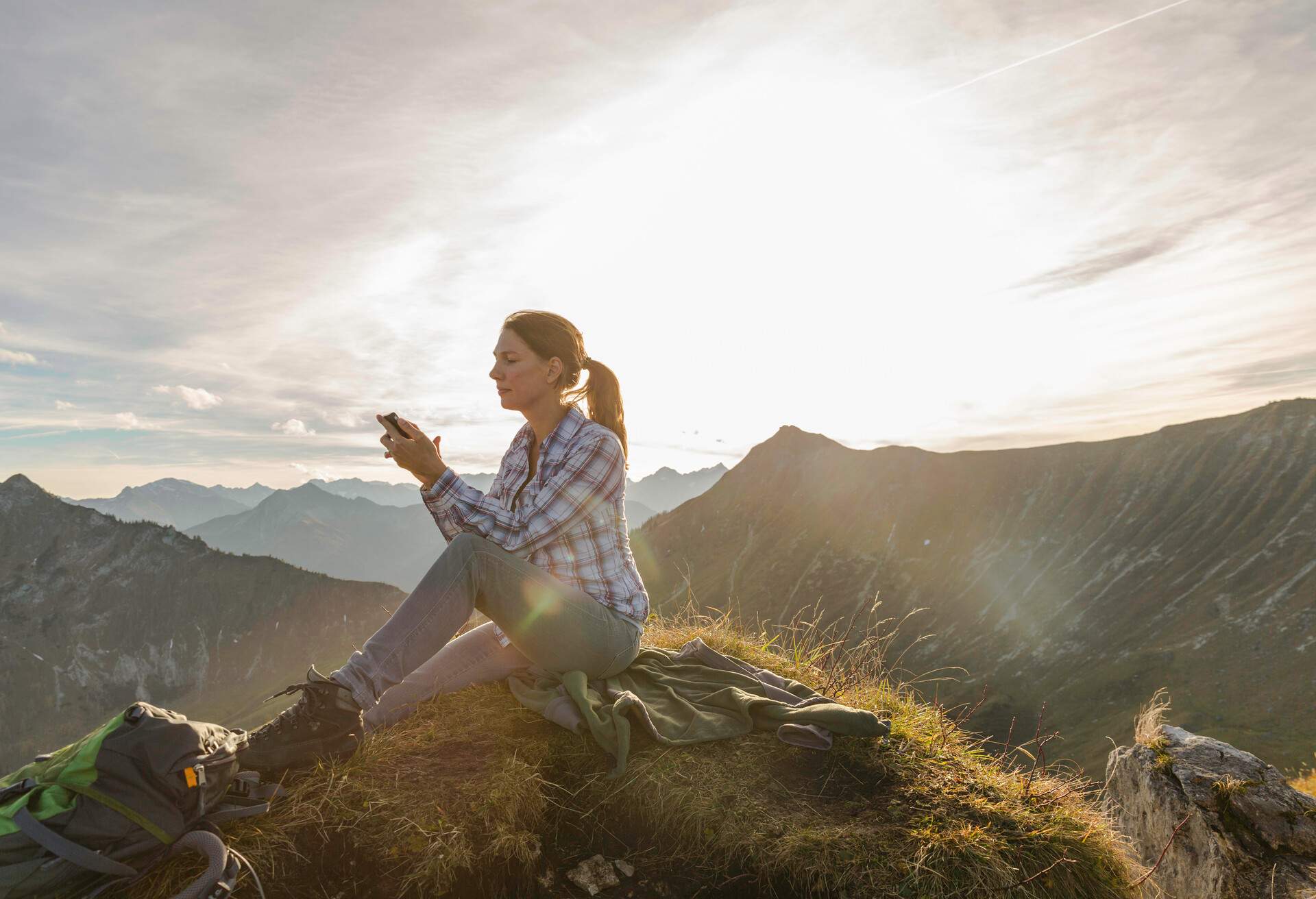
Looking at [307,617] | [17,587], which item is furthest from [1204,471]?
[17,587]

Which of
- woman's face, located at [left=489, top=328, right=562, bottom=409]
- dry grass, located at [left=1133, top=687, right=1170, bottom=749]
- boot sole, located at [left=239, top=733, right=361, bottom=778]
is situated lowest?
dry grass, located at [left=1133, top=687, right=1170, bottom=749]

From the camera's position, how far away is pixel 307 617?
166 m

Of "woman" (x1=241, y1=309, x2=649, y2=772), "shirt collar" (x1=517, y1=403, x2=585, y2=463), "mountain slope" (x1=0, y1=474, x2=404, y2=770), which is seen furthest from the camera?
"mountain slope" (x1=0, y1=474, x2=404, y2=770)

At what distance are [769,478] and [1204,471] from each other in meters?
77.0

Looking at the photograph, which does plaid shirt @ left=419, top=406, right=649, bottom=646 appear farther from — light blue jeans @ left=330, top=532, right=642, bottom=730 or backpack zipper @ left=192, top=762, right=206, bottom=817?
backpack zipper @ left=192, top=762, right=206, bottom=817

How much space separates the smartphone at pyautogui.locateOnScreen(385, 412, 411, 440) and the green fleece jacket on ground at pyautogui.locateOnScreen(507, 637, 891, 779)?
6.91 feet

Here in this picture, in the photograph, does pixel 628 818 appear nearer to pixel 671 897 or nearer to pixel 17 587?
pixel 671 897

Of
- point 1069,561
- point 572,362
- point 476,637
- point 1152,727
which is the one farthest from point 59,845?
point 1069,561

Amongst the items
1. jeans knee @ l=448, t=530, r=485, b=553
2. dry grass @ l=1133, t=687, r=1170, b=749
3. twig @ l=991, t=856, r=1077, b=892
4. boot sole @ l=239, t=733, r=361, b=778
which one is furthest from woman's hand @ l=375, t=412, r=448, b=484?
dry grass @ l=1133, t=687, r=1170, b=749

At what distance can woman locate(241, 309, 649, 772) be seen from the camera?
4219mm

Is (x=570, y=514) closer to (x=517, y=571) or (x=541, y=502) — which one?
(x=541, y=502)

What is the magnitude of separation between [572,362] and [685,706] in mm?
2805

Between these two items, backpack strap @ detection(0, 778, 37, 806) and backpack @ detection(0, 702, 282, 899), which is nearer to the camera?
backpack @ detection(0, 702, 282, 899)

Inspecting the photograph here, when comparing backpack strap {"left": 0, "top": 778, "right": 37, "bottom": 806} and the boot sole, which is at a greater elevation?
backpack strap {"left": 0, "top": 778, "right": 37, "bottom": 806}
